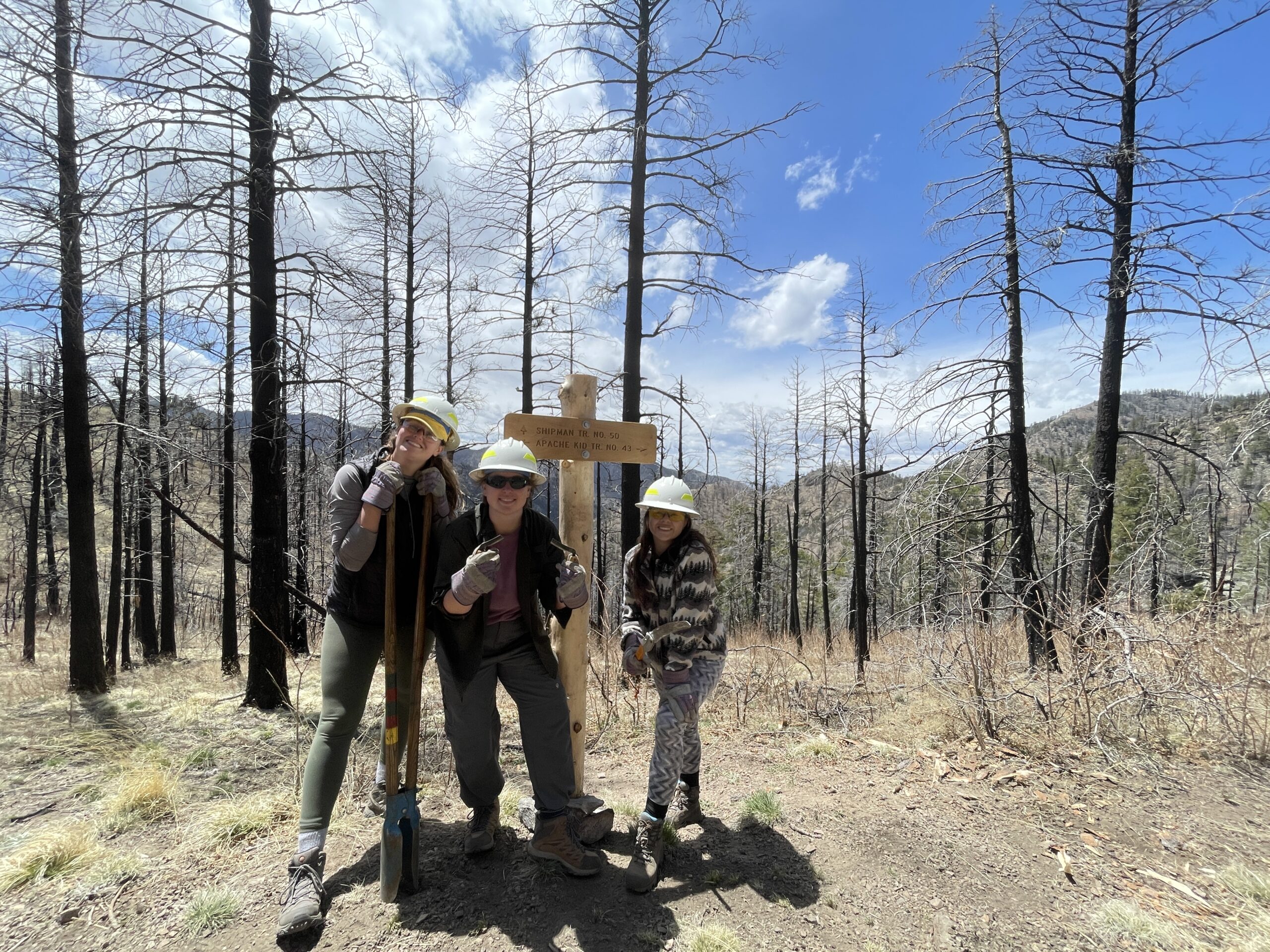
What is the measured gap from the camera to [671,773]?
114 inches

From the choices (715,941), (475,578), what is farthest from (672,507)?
(715,941)

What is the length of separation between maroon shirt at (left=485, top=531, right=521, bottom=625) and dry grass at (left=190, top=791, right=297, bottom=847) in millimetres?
1929

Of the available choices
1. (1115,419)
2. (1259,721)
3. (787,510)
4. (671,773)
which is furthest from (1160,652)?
(787,510)

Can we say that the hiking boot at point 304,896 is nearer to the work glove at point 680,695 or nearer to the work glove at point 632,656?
the work glove at point 632,656

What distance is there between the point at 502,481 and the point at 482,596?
57 centimetres

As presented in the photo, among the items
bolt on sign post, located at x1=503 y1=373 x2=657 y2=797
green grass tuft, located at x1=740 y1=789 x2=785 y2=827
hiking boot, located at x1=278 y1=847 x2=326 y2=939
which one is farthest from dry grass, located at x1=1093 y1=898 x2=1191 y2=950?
hiking boot, located at x1=278 y1=847 x2=326 y2=939

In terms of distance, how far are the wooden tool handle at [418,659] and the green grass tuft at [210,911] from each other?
0.88 meters

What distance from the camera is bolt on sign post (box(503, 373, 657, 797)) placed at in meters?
3.34

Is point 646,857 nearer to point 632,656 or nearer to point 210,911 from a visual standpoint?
point 632,656

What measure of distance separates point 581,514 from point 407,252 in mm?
11626

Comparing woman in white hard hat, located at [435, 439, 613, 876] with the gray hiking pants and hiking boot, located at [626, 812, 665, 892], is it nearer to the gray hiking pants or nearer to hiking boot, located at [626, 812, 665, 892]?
the gray hiking pants

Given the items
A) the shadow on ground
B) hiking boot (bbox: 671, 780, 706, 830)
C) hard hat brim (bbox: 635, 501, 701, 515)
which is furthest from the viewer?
hiking boot (bbox: 671, 780, 706, 830)

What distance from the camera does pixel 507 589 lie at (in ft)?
9.23

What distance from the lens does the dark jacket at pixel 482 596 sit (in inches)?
105
